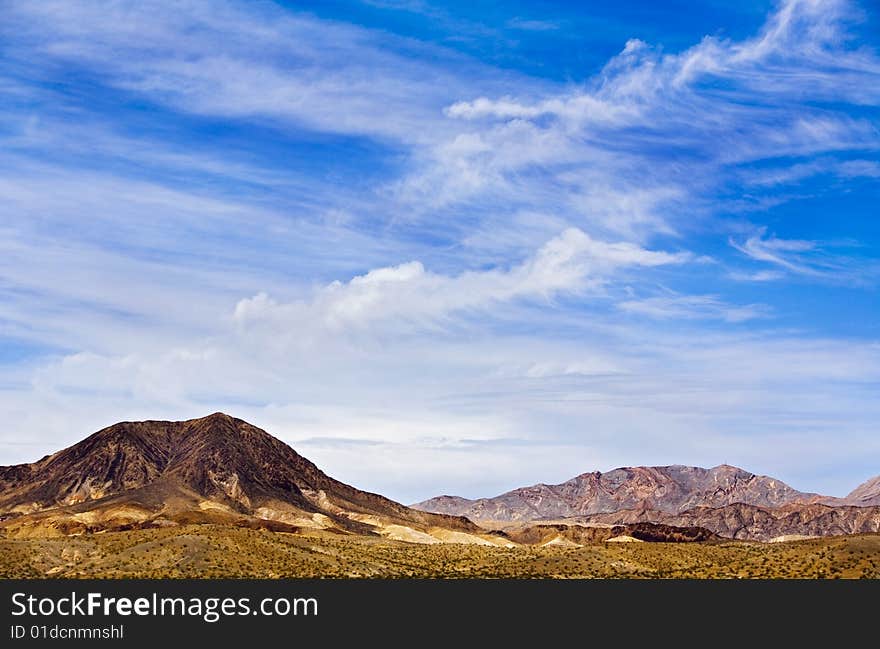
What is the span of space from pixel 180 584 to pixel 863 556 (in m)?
66.0

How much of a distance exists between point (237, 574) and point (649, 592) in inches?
1882

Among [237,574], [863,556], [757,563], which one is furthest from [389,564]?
[863,556]

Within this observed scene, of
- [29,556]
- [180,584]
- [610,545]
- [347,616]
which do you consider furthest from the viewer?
[610,545]

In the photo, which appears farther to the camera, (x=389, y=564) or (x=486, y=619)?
(x=389, y=564)

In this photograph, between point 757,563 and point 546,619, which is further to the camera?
point 757,563

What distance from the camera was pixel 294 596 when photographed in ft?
171

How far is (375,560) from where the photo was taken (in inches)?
4102

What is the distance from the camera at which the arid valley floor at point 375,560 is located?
91.6 m

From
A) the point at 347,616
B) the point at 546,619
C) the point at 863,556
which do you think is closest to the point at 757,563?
the point at 863,556

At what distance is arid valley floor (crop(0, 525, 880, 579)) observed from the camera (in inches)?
3605

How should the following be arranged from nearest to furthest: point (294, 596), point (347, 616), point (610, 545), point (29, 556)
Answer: point (347, 616) < point (294, 596) < point (29, 556) < point (610, 545)

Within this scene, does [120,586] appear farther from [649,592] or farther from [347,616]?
[649,592]

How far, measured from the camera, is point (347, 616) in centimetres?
4734

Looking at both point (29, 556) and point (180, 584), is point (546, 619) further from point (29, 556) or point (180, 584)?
point (29, 556)
